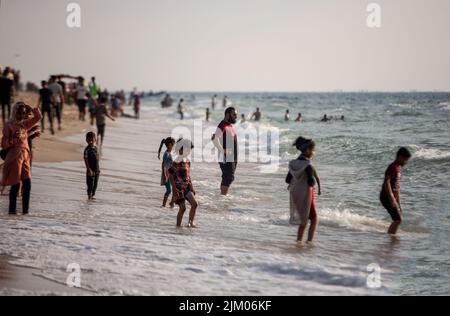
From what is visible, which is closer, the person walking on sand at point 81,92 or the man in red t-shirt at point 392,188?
the man in red t-shirt at point 392,188

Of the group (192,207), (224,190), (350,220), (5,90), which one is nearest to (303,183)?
(192,207)

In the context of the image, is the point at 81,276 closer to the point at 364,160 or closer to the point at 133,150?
the point at 133,150

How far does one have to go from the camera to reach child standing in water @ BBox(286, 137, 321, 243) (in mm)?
7625

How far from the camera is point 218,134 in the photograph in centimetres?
1103

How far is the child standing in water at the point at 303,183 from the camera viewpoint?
7.62 m

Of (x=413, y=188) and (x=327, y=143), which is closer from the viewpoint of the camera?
(x=413, y=188)

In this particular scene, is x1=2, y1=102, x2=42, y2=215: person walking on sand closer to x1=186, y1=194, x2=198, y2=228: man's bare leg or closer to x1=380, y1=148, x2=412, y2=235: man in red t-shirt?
x1=186, y1=194, x2=198, y2=228: man's bare leg

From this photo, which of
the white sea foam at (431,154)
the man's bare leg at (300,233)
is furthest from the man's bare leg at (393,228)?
the white sea foam at (431,154)

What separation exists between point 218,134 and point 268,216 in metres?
1.98

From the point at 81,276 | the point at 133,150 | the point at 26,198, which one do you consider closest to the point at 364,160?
the point at 133,150

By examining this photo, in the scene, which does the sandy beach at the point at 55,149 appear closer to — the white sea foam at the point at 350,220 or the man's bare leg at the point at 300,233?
the white sea foam at the point at 350,220

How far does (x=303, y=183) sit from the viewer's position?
25.5ft
